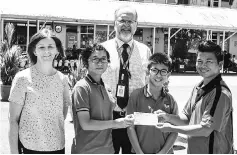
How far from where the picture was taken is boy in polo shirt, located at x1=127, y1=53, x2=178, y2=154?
3.40m

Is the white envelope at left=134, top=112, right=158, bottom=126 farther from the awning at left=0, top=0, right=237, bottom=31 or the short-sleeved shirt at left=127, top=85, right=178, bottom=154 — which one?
the awning at left=0, top=0, right=237, bottom=31

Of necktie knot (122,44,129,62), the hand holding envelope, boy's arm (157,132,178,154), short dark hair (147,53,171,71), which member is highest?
necktie knot (122,44,129,62)

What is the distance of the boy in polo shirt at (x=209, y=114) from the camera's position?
3119 millimetres

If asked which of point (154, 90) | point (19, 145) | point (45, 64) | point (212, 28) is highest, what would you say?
point (212, 28)

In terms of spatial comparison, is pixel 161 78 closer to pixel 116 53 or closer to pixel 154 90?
pixel 154 90

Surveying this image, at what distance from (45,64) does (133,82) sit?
1.18 meters

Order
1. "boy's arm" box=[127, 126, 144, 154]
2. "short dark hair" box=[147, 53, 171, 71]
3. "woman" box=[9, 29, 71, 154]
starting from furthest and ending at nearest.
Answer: "short dark hair" box=[147, 53, 171, 71], "boy's arm" box=[127, 126, 144, 154], "woman" box=[9, 29, 71, 154]

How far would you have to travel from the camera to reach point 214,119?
10.2 feet

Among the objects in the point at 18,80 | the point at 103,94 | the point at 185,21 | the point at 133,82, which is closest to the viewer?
the point at 18,80

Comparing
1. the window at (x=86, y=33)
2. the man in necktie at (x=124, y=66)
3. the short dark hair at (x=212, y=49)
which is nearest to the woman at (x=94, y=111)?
the man in necktie at (x=124, y=66)

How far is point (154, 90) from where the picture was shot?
3.51 metres

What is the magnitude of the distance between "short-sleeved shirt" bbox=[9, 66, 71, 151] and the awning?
16.0m

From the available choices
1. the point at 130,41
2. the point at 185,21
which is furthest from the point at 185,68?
the point at 130,41

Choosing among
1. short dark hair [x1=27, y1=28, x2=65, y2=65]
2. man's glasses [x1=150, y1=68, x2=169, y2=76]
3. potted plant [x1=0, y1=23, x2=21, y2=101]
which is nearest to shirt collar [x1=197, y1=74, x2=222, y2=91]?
man's glasses [x1=150, y1=68, x2=169, y2=76]
